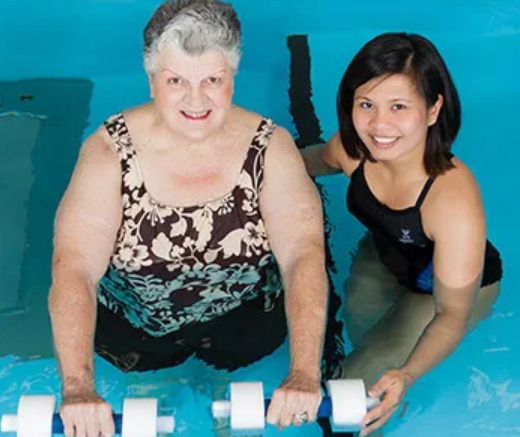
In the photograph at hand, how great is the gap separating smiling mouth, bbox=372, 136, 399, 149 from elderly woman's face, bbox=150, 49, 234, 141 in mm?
352

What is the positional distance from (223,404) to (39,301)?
125cm

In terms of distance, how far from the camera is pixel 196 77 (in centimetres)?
194

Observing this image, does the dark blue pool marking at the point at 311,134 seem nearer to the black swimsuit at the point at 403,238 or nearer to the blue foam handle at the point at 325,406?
→ the black swimsuit at the point at 403,238

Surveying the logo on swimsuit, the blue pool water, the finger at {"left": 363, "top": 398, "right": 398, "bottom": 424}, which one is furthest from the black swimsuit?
the finger at {"left": 363, "top": 398, "right": 398, "bottom": 424}

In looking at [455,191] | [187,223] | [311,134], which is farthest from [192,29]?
[311,134]

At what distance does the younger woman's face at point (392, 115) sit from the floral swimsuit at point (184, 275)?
22 centimetres

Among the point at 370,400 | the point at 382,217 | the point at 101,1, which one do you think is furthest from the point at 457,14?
the point at 370,400

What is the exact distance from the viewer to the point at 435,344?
2174 millimetres

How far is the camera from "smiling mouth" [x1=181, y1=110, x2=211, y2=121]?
1991 millimetres

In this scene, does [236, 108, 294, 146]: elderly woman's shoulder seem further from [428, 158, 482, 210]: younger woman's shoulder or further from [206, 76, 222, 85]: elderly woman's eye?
[428, 158, 482, 210]: younger woman's shoulder

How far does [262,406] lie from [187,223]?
0.54m

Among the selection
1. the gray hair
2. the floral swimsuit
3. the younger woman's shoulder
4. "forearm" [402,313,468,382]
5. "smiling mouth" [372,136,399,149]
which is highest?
the gray hair

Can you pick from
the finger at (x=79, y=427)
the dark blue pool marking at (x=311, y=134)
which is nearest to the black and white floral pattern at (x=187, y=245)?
the dark blue pool marking at (x=311, y=134)

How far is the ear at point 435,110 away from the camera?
7.02 feet
